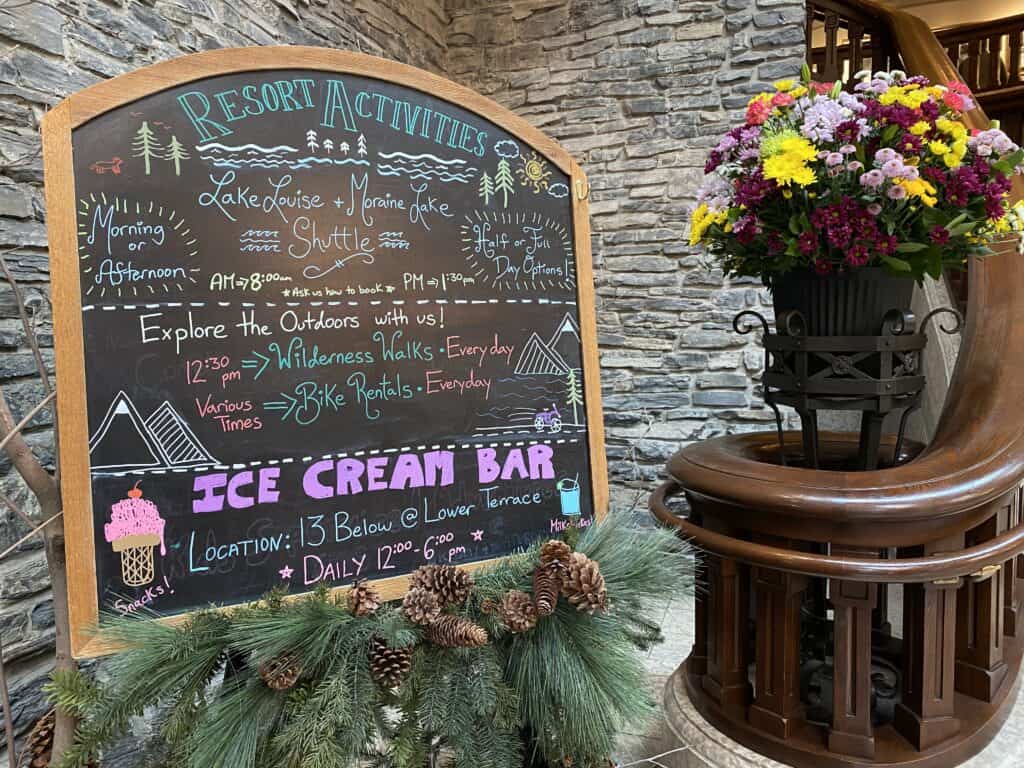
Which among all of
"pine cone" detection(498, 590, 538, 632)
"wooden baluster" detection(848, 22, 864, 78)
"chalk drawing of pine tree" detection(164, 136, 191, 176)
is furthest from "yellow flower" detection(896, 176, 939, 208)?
"wooden baluster" detection(848, 22, 864, 78)

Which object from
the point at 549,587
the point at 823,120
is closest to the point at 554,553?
the point at 549,587

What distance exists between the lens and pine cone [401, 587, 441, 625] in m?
0.87

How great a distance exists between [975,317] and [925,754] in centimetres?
94

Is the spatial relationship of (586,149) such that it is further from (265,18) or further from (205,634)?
(205,634)

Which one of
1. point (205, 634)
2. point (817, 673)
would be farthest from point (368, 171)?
point (817, 673)

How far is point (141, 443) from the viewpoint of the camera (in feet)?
3.02

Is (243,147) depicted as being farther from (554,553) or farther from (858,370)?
(858,370)

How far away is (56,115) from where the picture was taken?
0.88m

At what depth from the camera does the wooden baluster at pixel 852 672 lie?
3.32 feet

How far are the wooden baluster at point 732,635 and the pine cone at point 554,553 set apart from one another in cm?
40

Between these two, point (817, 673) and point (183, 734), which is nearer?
point (183, 734)

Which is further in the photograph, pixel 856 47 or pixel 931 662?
pixel 856 47

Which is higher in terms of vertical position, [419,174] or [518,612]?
[419,174]

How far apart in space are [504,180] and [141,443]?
772 millimetres
